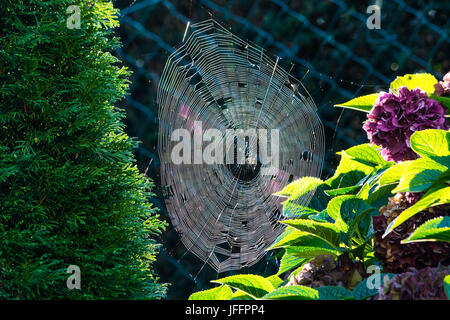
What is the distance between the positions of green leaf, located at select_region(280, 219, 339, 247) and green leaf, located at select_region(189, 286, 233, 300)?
255mm

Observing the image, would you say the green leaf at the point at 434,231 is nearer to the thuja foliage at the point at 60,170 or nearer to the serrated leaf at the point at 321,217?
the serrated leaf at the point at 321,217

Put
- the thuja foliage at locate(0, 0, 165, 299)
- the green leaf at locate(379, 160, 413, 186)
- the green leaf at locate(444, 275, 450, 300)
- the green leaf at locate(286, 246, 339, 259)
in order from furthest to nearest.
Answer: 1. the thuja foliage at locate(0, 0, 165, 299)
2. the green leaf at locate(286, 246, 339, 259)
3. the green leaf at locate(379, 160, 413, 186)
4. the green leaf at locate(444, 275, 450, 300)

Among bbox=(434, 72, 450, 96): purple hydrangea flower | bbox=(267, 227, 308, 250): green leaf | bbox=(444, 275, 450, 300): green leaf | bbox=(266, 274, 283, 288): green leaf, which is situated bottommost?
bbox=(266, 274, 283, 288): green leaf

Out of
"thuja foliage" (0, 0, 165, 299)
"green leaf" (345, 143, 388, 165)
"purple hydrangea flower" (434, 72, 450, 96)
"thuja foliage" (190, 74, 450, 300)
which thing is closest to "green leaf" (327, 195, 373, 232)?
"thuja foliage" (190, 74, 450, 300)

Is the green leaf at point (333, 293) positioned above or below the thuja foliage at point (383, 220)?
below

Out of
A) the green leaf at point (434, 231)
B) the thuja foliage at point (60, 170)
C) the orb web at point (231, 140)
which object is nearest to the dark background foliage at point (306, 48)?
the orb web at point (231, 140)

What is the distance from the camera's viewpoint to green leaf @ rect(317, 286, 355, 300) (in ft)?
3.42

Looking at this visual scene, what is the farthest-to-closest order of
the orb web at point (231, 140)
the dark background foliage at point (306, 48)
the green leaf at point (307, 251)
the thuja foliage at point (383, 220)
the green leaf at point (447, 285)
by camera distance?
the dark background foliage at point (306, 48) < the orb web at point (231, 140) < the green leaf at point (307, 251) < the thuja foliage at point (383, 220) < the green leaf at point (447, 285)

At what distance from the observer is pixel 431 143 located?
41.9 inches

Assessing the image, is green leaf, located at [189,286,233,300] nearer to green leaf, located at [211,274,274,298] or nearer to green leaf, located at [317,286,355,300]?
green leaf, located at [211,274,274,298]

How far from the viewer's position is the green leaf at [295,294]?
1.05m

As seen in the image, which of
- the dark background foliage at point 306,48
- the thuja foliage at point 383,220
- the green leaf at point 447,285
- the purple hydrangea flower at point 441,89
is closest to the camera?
the green leaf at point 447,285

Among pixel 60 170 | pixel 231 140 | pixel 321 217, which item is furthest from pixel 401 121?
pixel 231 140
